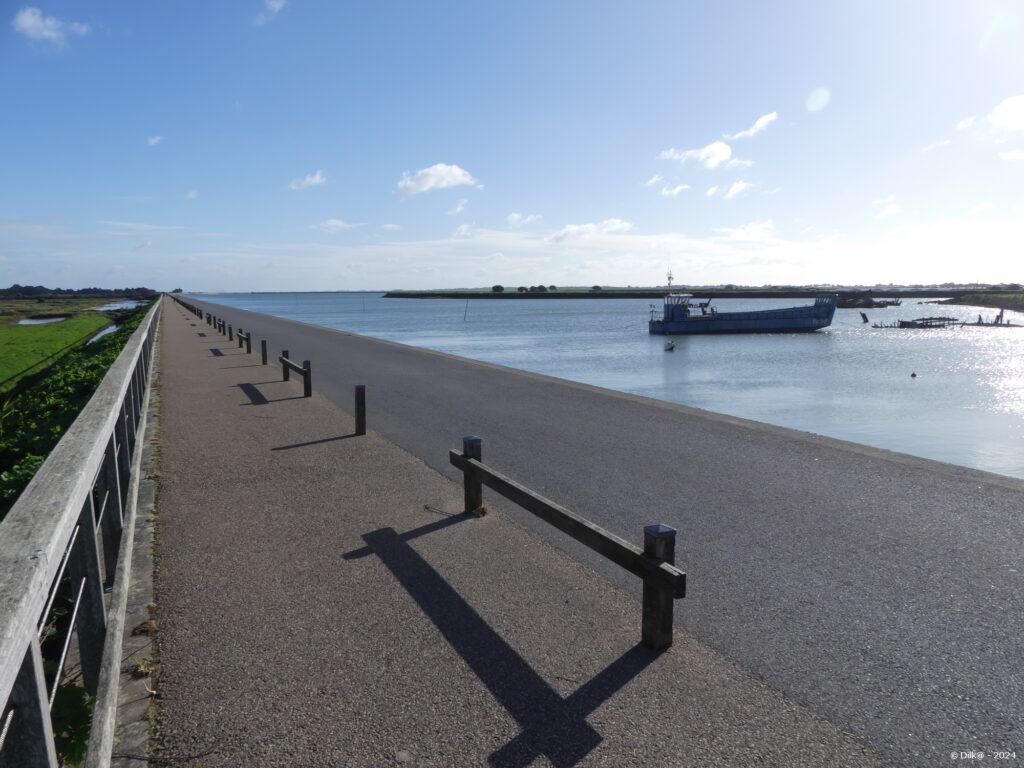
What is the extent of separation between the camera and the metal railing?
1.61 m

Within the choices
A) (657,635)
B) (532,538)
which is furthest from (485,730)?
(532,538)

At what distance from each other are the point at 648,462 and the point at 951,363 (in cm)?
4527

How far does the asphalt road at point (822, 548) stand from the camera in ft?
11.4

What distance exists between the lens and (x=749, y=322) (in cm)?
6881

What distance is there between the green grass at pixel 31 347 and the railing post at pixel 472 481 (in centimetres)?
2596

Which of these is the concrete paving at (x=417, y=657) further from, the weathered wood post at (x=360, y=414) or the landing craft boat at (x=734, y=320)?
the landing craft boat at (x=734, y=320)

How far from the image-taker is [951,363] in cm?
4397

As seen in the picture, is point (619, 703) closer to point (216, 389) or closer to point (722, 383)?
point (216, 389)

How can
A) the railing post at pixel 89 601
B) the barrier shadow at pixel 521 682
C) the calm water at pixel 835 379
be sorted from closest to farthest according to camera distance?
the barrier shadow at pixel 521 682, the railing post at pixel 89 601, the calm water at pixel 835 379

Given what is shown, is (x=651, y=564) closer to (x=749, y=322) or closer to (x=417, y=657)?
(x=417, y=657)

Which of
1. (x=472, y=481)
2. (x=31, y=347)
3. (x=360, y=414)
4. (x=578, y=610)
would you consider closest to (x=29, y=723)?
(x=578, y=610)

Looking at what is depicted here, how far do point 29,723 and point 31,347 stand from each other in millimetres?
43244

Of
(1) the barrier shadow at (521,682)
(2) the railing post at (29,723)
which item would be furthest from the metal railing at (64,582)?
(1) the barrier shadow at (521,682)

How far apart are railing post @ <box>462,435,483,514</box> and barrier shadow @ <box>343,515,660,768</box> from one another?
1.35 meters
